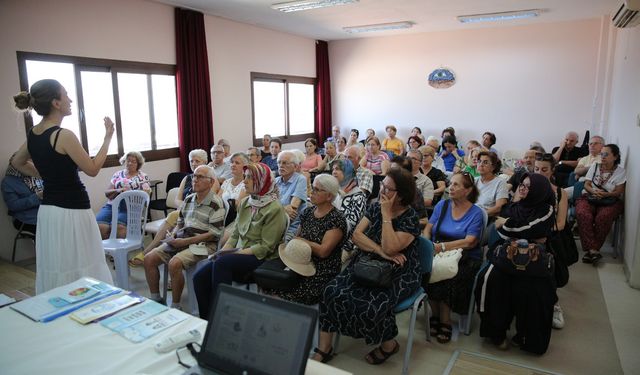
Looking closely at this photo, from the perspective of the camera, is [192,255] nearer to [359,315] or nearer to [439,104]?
[359,315]

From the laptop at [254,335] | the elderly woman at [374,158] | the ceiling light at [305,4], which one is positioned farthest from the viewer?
the elderly woman at [374,158]

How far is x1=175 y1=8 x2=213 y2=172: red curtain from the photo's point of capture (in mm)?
6047

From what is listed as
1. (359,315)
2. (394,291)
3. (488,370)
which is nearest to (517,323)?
(488,370)

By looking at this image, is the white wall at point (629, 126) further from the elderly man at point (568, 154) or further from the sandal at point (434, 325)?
the sandal at point (434, 325)

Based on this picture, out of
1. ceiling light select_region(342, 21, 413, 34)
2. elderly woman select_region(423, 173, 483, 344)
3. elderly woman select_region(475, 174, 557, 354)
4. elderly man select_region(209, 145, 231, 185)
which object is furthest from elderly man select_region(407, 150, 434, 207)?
ceiling light select_region(342, 21, 413, 34)

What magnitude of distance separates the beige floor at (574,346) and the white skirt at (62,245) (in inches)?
48.2

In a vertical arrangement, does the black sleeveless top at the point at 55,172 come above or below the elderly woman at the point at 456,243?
above

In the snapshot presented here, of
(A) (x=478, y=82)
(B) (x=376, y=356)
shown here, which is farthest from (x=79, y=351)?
(A) (x=478, y=82)

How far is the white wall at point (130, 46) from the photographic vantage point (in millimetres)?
4301

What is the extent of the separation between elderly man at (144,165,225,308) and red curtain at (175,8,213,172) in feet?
10.1

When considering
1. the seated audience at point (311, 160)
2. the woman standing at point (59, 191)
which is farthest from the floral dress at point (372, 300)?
the seated audience at point (311, 160)

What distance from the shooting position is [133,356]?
1315mm

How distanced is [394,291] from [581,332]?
1561 mm

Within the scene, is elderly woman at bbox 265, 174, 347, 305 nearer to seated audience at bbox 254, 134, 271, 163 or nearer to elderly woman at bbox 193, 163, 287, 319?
elderly woman at bbox 193, 163, 287, 319
